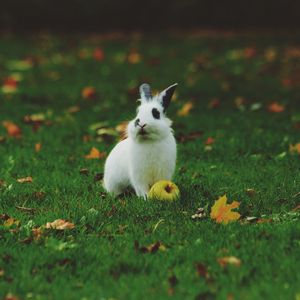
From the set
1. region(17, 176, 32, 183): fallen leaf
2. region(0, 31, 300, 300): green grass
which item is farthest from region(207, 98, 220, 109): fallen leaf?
region(17, 176, 32, 183): fallen leaf

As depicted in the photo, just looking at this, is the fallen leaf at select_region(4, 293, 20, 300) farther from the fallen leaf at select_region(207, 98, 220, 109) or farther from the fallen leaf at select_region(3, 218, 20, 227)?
the fallen leaf at select_region(207, 98, 220, 109)

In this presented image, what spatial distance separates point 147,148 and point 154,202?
1.32 feet

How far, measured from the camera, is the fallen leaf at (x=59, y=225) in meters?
4.43

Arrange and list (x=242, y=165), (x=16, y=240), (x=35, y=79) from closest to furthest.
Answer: (x=16, y=240) < (x=242, y=165) < (x=35, y=79)

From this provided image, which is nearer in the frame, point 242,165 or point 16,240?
point 16,240

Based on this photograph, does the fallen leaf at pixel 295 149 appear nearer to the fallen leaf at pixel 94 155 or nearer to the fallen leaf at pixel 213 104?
the fallen leaf at pixel 94 155

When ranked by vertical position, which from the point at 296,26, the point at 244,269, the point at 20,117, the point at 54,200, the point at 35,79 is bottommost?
the point at 244,269

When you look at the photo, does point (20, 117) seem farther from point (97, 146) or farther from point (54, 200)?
point (54, 200)

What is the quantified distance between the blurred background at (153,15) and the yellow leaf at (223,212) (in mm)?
11745

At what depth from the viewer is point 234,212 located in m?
4.58

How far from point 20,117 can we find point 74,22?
328 inches

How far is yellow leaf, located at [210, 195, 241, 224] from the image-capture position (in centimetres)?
455

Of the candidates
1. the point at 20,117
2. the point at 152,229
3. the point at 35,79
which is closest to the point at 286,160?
the point at 152,229

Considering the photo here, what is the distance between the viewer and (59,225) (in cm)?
446
